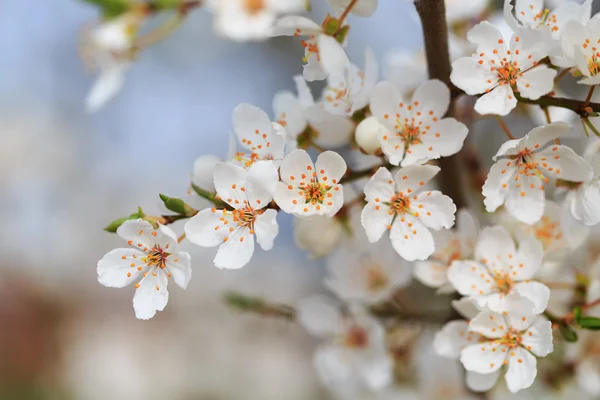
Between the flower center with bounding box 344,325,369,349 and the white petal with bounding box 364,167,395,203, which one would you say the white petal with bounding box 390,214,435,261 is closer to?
the white petal with bounding box 364,167,395,203

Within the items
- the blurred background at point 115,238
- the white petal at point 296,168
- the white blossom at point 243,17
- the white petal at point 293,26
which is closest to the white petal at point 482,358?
the white petal at point 296,168

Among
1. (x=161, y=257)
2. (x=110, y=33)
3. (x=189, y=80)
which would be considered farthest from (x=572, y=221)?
(x=189, y=80)

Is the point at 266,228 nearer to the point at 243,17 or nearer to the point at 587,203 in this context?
the point at 587,203

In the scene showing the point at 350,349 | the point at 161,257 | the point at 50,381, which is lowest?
the point at 50,381

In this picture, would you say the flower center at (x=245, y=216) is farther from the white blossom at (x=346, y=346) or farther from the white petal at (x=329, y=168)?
the white blossom at (x=346, y=346)

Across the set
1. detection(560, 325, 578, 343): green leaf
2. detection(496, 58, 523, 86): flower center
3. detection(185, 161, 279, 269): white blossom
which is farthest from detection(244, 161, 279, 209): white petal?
detection(560, 325, 578, 343): green leaf

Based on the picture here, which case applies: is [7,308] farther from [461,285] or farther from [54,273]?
[461,285]

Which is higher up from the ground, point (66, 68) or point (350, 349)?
point (350, 349)
